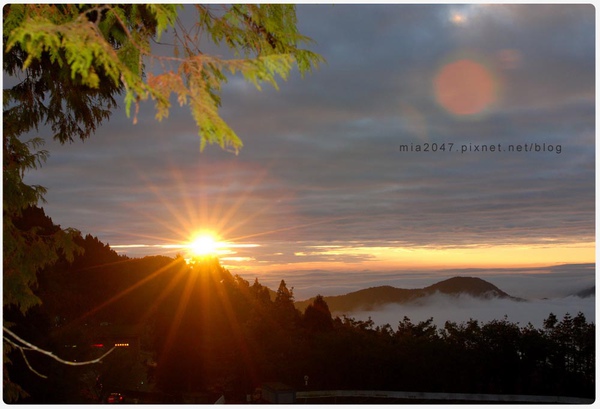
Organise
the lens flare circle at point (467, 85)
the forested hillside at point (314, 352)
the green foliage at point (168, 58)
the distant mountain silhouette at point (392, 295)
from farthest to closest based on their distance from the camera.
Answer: the distant mountain silhouette at point (392, 295) → the forested hillside at point (314, 352) → the lens flare circle at point (467, 85) → the green foliage at point (168, 58)

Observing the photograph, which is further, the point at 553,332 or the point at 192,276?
the point at 192,276

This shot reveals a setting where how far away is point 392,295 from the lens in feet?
138

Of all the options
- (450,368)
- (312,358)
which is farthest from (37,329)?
(450,368)

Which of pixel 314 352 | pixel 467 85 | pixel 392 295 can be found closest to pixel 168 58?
pixel 467 85

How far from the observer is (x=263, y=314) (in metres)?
34.5

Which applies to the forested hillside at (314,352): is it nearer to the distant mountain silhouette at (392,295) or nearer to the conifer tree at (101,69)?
the distant mountain silhouette at (392,295)

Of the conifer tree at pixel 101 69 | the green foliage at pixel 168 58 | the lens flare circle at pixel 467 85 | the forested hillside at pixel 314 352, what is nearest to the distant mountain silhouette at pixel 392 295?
the forested hillside at pixel 314 352

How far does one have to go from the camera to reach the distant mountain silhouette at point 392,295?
3806 cm

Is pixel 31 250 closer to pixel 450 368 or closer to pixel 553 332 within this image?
pixel 450 368

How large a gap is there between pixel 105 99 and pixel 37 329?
11550 millimetres

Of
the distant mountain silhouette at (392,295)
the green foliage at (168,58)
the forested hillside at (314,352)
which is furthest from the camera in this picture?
the distant mountain silhouette at (392,295)

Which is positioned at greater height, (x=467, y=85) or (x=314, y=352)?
(x=467, y=85)

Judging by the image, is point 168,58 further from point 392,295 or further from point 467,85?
point 392,295

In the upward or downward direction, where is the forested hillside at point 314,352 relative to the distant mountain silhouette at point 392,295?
downward
